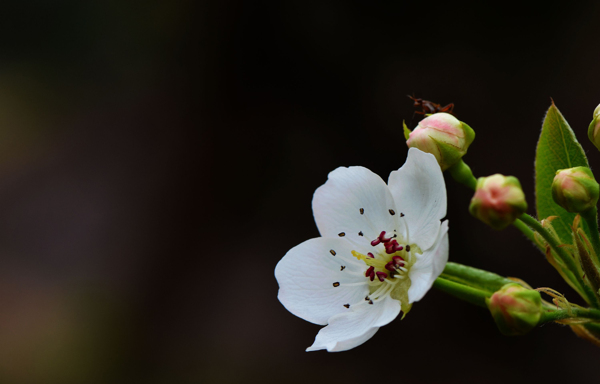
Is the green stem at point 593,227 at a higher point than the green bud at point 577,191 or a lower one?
lower

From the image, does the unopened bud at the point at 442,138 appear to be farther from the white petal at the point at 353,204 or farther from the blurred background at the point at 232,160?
the blurred background at the point at 232,160

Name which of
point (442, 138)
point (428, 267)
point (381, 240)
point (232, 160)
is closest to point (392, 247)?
point (381, 240)

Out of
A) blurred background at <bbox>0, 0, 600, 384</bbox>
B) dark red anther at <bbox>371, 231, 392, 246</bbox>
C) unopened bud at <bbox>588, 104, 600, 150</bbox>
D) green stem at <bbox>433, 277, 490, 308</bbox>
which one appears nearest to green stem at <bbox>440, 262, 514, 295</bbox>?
green stem at <bbox>433, 277, 490, 308</bbox>

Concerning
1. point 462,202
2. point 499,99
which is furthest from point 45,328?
point 499,99

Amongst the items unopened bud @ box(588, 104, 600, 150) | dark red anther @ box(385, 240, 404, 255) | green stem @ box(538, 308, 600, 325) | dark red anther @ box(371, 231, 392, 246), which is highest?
unopened bud @ box(588, 104, 600, 150)

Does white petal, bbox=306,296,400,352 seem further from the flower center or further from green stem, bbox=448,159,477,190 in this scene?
green stem, bbox=448,159,477,190

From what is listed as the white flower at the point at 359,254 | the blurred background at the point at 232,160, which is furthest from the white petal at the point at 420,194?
the blurred background at the point at 232,160
